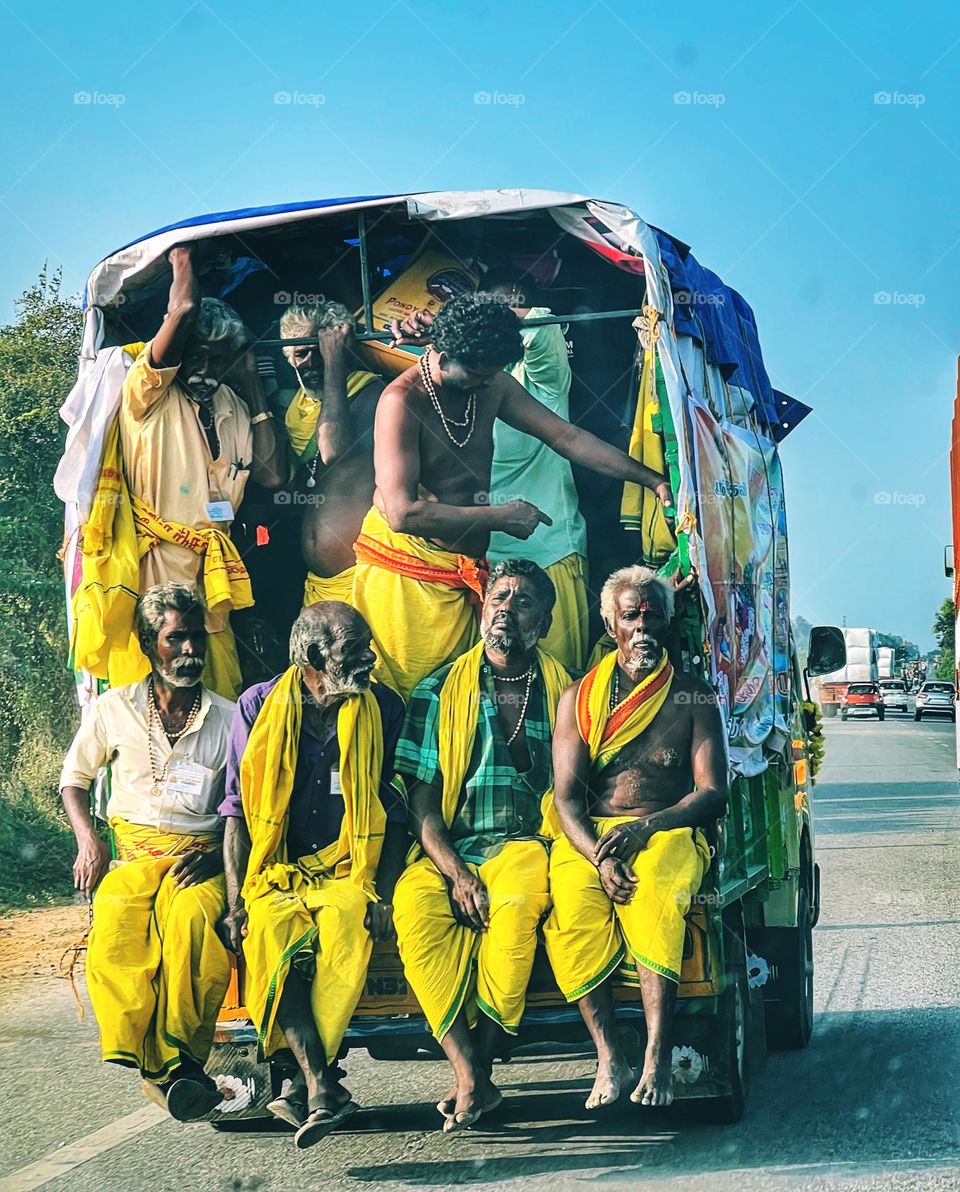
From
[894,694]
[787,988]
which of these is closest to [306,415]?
[787,988]

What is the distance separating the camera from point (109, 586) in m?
5.66

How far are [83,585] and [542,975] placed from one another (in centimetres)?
203

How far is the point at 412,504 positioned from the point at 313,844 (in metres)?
1.19

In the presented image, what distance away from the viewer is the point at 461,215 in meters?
5.46

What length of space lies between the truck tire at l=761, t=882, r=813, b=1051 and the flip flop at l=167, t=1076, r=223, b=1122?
3.01 meters

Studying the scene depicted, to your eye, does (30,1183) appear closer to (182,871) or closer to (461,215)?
(182,871)

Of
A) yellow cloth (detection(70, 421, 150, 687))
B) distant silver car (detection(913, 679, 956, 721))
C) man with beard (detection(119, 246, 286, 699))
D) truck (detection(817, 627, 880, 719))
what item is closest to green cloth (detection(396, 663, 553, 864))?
man with beard (detection(119, 246, 286, 699))

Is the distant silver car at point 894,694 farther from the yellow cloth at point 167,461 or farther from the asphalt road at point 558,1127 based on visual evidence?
the yellow cloth at point 167,461

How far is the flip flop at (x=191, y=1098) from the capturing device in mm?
5398

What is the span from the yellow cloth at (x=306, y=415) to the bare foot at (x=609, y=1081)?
2.37m

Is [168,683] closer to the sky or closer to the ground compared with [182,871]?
closer to the sky

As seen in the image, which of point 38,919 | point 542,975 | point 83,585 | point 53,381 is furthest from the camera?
point 53,381

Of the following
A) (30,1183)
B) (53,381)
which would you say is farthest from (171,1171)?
(53,381)

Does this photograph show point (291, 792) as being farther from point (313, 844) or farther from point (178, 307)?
point (178, 307)
